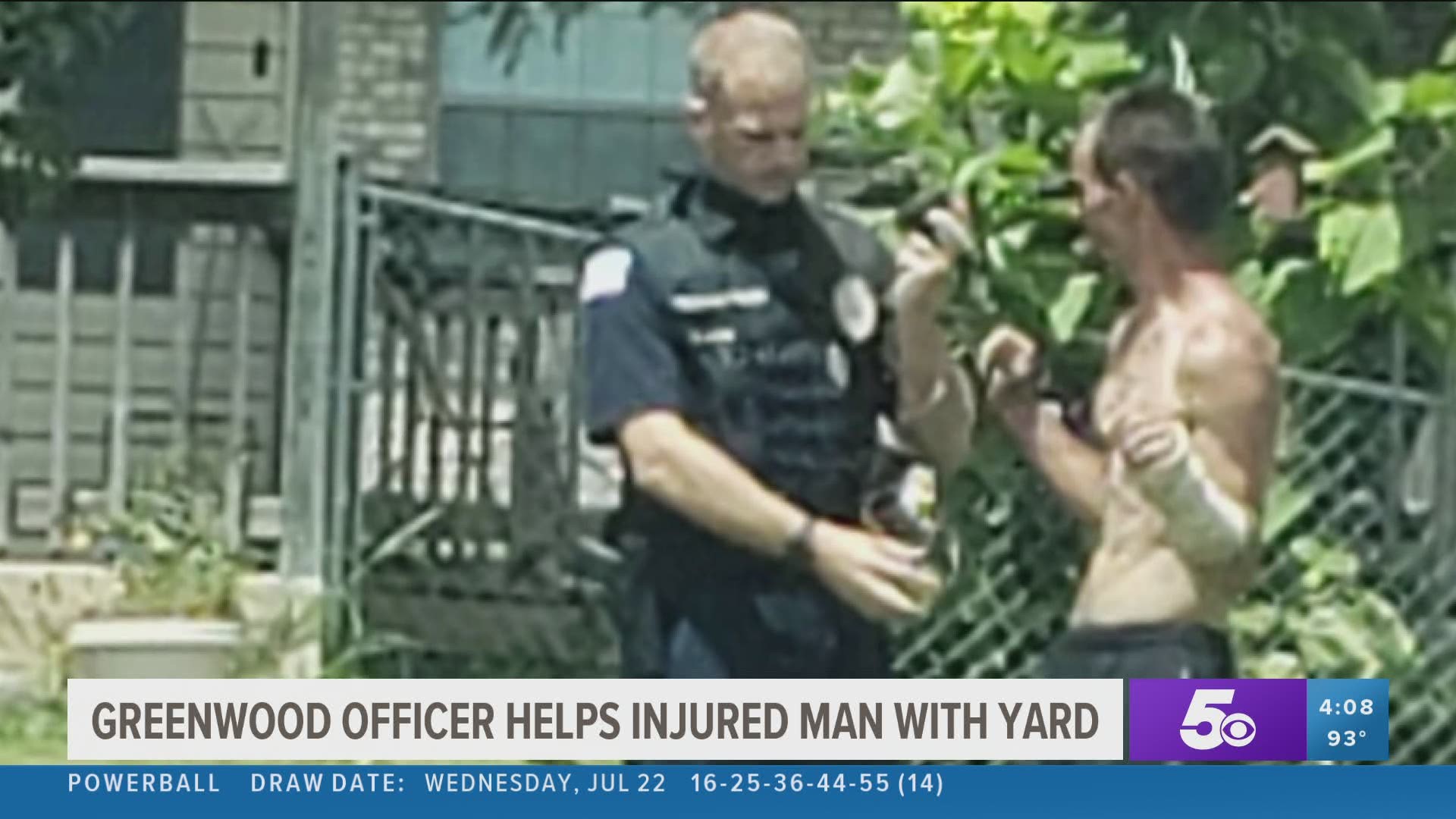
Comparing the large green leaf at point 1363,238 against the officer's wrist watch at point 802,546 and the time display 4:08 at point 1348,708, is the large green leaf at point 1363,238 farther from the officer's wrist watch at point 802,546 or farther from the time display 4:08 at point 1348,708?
the officer's wrist watch at point 802,546

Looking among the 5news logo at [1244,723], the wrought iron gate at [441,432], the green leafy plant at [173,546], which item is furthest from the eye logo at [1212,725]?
the green leafy plant at [173,546]

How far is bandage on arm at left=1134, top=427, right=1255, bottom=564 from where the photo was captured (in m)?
6.42

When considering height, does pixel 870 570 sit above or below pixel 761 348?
below

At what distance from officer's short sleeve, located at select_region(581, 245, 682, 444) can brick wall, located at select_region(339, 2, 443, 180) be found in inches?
45.0

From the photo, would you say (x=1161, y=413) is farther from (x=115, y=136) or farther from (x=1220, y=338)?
(x=115, y=136)

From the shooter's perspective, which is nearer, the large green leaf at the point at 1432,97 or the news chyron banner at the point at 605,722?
the news chyron banner at the point at 605,722

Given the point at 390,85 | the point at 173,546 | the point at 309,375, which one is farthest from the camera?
the point at 390,85

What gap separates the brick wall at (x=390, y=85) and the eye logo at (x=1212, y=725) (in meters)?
2.11

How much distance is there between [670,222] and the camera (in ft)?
21.0

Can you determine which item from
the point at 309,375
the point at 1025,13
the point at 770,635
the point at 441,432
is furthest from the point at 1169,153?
the point at 309,375

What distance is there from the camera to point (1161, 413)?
6.48m

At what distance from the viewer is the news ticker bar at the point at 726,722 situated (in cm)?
614

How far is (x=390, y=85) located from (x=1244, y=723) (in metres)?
2.37

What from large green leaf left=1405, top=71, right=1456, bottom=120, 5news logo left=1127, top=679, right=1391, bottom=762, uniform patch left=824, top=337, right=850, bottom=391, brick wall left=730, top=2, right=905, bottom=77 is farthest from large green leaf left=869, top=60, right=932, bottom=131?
5news logo left=1127, top=679, right=1391, bottom=762
